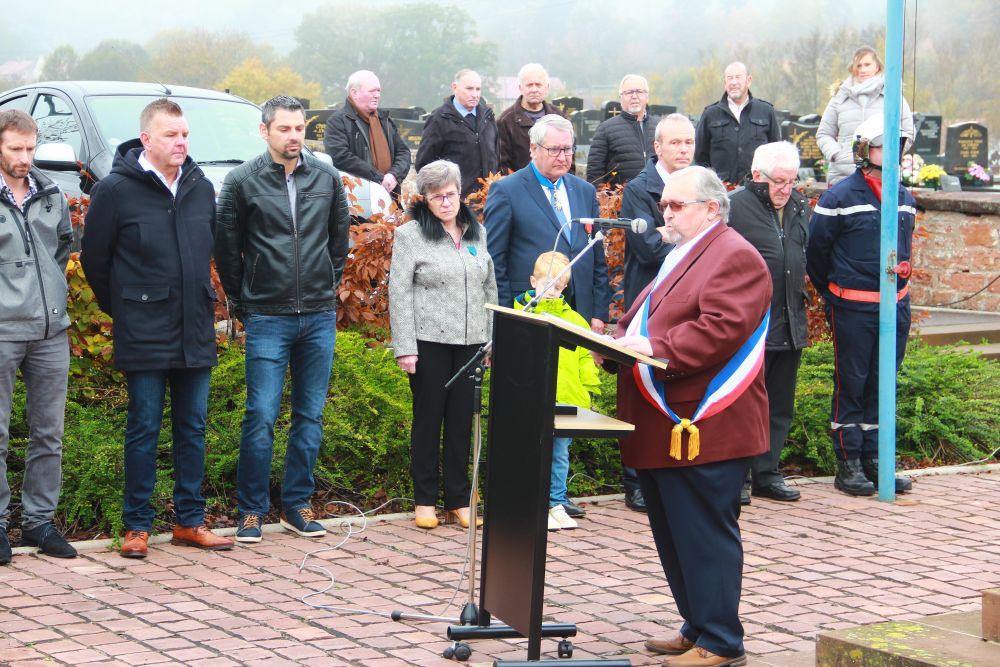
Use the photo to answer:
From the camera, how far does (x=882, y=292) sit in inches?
329

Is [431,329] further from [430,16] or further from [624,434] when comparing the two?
[430,16]

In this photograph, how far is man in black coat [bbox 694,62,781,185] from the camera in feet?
39.4

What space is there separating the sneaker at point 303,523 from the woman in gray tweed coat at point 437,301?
1.90 ft

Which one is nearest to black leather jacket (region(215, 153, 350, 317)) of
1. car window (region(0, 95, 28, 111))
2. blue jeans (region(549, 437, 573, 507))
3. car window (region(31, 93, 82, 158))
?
blue jeans (region(549, 437, 573, 507))

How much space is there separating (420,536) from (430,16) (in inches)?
3416

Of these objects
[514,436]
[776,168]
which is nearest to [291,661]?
[514,436]

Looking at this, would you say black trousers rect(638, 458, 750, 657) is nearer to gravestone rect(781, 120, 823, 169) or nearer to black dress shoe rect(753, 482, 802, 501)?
black dress shoe rect(753, 482, 802, 501)

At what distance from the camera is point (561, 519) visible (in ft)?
24.9

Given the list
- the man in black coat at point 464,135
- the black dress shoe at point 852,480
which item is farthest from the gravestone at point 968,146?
the black dress shoe at point 852,480

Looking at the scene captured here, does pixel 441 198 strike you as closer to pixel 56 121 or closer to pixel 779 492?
pixel 779 492

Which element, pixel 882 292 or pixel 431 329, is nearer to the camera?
pixel 431 329

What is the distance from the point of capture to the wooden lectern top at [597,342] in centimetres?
480

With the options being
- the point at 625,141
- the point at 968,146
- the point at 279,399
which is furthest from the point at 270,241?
the point at 968,146

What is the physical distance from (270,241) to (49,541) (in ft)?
5.93
